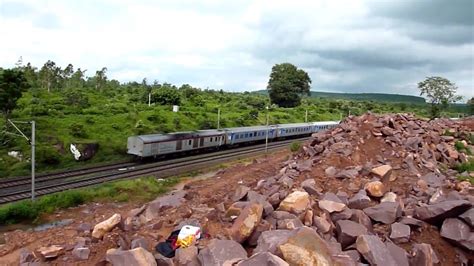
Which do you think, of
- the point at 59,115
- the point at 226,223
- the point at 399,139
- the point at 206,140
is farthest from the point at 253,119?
the point at 226,223

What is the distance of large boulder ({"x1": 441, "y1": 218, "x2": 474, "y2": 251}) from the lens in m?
9.17

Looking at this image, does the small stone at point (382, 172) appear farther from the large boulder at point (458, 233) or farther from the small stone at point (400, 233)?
the small stone at point (400, 233)

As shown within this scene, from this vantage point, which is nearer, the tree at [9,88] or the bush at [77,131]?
the tree at [9,88]

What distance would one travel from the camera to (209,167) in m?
34.4

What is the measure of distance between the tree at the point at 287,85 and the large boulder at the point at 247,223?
8931 centimetres

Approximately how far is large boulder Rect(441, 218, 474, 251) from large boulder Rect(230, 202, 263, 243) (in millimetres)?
4482

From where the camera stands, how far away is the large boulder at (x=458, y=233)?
9.17 meters

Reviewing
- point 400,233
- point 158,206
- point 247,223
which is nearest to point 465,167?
point 400,233

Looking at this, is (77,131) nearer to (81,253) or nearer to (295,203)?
(81,253)

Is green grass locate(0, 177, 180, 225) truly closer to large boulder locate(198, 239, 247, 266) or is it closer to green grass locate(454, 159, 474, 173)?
large boulder locate(198, 239, 247, 266)

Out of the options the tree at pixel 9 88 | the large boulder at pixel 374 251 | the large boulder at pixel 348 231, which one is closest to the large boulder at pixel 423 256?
the large boulder at pixel 374 251

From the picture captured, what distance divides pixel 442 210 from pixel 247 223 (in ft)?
16.0

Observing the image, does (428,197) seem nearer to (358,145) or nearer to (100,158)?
(358,145)

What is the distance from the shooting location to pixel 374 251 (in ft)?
26.4
